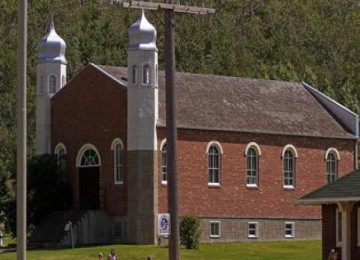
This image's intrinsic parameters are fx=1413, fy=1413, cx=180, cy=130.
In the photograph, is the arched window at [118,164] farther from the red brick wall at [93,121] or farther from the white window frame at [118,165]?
the red brick wall at [93,121]

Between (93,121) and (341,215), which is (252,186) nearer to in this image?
(93,121)

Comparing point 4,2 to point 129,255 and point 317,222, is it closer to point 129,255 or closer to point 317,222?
point 317,222

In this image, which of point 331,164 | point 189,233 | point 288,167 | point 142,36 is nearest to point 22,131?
point 189,233

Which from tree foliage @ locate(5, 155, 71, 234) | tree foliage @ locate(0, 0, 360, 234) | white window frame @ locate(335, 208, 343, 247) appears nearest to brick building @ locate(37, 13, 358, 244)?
tree foliage @ locate(5, 155, 71, 234)

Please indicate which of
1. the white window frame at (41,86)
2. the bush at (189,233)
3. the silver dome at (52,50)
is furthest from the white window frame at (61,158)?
the bush at (189,233)

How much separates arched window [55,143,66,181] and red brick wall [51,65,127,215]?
0.85ft

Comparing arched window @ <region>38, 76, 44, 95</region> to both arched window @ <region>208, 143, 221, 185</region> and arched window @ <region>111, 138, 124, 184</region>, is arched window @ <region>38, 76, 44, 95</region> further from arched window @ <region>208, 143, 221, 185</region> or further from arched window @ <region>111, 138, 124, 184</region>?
arched window @ <region>208, 143, 221, 185</region>

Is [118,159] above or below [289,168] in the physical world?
above

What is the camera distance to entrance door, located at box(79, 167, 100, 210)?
6812 centimetres

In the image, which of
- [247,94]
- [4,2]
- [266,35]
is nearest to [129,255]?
[247,94]

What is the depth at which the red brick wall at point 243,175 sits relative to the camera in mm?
66375

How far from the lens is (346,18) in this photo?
11906 centimetres

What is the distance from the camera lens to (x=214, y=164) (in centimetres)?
6781

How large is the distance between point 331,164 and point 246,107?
19.0 ft
